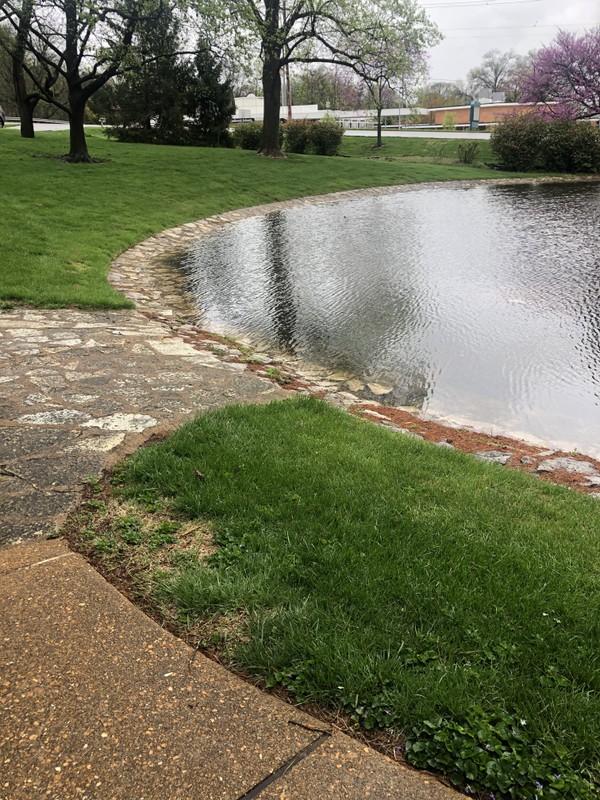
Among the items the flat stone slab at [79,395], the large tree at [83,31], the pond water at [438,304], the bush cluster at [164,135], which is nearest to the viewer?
the flat stone slab at [79,395]

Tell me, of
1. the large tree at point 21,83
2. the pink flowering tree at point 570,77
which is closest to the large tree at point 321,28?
the large tree at point 21,83

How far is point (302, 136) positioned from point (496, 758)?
111 feet

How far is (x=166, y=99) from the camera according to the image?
96.1ft

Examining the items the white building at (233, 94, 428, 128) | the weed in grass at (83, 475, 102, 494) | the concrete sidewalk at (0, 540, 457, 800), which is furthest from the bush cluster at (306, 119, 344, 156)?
the concrete sidewalk at (0, 540, 457, 800)

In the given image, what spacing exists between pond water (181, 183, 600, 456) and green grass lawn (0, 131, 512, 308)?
5.38 feet

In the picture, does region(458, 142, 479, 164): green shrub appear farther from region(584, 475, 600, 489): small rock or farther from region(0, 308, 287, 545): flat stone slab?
region(584, 475, 600, 489): small rock

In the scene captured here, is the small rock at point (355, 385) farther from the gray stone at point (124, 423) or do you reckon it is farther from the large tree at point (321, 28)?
the large tree at point (321, 28)

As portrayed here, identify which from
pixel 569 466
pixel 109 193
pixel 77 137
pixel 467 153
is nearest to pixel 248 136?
pixel 467 153

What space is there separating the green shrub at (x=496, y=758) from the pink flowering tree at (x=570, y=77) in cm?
3861

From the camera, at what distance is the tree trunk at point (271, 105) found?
24519 millimetres

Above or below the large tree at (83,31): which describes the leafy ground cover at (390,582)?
below

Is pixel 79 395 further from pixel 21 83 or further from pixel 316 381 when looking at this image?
pixel 21 83

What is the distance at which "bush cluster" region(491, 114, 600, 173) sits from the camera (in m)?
28.0

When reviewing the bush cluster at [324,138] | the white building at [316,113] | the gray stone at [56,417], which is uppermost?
the white building at [316,113]
